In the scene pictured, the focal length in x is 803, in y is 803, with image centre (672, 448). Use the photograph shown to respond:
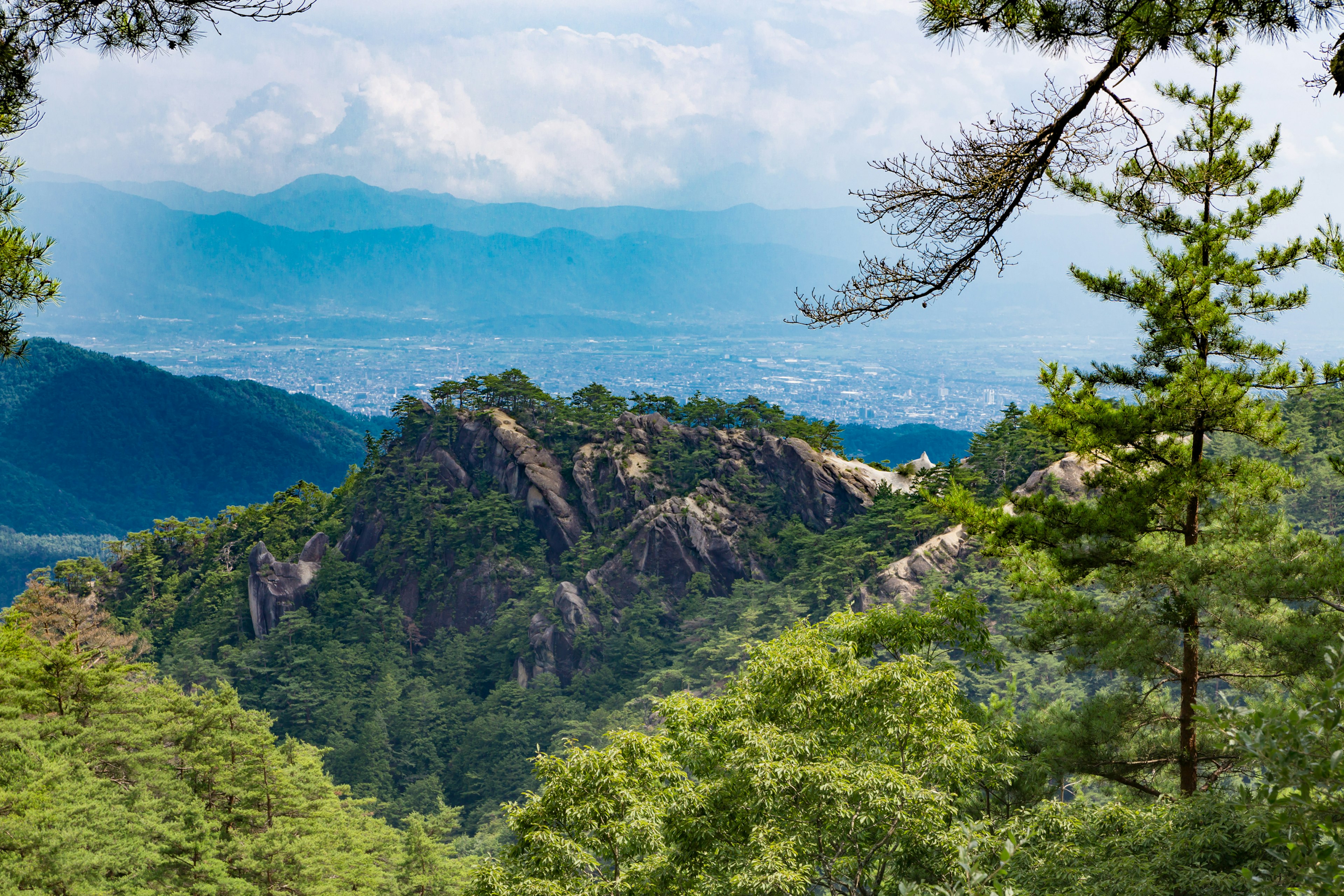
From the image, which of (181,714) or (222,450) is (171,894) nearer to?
(181,714)

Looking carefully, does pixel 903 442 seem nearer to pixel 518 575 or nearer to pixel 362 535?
pixel 518 575

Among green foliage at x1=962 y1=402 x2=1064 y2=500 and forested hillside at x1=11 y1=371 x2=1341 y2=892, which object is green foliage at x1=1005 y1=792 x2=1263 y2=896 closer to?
forested hillside at x1=11 y1=371 x2=1341 y2=892

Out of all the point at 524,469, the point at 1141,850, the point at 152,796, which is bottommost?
the point at 152,796

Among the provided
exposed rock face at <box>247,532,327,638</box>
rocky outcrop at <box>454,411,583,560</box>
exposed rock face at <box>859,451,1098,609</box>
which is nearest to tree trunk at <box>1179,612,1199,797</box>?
exposed rock face at <box>859,451,1098,609</box>

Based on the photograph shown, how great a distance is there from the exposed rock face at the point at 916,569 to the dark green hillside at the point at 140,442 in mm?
100206

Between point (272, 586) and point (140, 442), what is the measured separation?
353ft

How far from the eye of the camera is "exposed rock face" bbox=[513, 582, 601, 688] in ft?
110

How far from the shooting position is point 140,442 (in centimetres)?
12406

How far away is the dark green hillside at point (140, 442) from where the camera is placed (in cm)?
11594

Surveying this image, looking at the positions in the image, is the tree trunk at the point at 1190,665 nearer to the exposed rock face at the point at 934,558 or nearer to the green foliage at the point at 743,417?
the exposed rock face at the point at 934,558

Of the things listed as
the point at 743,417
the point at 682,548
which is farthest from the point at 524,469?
the point at 743,417

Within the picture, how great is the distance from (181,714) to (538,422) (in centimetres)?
2516

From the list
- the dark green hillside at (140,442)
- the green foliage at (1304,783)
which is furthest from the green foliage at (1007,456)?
the dark green hillside at (140,442)

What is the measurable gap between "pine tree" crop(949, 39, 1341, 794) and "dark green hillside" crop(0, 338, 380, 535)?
113520 millimetres
